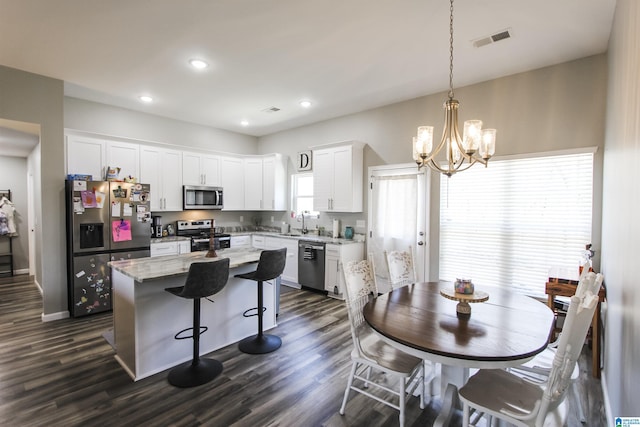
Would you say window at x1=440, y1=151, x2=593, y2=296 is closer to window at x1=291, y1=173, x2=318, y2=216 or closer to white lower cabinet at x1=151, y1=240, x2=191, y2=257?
window at x1=291, y1=173, x2=318, y2=216

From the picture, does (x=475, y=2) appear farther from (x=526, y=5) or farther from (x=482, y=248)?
(x=482, y=248)

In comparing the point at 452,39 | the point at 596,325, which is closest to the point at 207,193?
the point at 452,39

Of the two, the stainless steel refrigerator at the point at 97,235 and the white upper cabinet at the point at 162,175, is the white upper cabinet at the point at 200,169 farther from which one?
the stainless steel refrigerator at the point at 97,235

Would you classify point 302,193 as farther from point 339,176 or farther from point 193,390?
point 193,390

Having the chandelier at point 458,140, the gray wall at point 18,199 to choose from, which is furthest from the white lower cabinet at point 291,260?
the gray wall at point 18,199

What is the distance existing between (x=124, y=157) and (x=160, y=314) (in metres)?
3.21

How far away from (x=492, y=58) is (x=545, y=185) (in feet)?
5.00

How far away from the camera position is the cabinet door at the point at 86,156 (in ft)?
14.2

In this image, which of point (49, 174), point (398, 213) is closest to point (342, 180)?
point (398, 213)

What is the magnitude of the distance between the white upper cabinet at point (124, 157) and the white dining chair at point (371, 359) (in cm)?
419

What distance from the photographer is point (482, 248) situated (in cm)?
397

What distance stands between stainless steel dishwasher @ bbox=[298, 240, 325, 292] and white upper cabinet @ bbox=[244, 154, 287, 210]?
136cm

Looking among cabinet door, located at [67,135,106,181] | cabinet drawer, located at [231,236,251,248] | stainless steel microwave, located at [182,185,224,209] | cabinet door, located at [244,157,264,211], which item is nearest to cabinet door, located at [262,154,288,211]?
cabinet door, located at [244,157,264,211]

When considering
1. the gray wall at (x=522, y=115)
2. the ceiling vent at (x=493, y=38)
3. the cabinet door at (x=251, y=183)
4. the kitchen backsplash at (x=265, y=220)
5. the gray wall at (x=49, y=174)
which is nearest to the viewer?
the ceiling vent at (x=493, y=38)
